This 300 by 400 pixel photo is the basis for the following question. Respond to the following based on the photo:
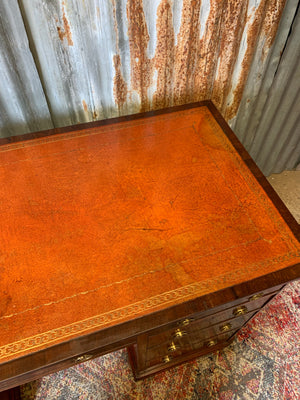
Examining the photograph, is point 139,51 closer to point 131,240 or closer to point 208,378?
point 131,240

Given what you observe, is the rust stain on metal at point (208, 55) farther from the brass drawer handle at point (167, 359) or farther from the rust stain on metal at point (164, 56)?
the brass drawer handle at point (167, 359)

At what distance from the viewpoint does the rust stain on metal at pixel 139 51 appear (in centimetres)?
112

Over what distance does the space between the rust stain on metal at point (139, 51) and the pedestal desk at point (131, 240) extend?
13 cm

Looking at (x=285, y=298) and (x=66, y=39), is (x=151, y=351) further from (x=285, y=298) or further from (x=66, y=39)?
(x=66, y=39)

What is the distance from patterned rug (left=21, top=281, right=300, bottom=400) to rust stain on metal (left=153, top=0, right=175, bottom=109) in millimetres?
1403

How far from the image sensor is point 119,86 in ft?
4.33

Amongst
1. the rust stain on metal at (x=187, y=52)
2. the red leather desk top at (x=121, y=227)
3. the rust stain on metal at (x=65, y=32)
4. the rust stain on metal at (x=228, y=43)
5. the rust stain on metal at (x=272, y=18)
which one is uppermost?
the rust stain on metal at (x=65, y=32)

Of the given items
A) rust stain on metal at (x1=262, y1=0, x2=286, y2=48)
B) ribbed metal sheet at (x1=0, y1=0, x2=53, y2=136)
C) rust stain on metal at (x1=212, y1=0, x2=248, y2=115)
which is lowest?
ribbed metal sheet at (x1=0, y1=0, x2=53, y2=136)

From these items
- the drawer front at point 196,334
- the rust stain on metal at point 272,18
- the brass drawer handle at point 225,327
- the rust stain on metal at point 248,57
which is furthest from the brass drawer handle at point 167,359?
the rust stain on metal at point 272,18

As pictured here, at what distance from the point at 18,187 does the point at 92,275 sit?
A: 1.48 ft

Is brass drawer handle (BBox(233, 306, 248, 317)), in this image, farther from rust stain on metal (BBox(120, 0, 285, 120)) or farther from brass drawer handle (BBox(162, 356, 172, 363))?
rust stain on metal (BBox(120, 0, 285, 120))

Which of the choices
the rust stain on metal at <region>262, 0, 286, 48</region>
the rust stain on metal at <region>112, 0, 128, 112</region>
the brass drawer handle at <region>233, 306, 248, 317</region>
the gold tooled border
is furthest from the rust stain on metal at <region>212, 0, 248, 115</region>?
the brass drawer handle at <region>233, 306, 248, 317</region>

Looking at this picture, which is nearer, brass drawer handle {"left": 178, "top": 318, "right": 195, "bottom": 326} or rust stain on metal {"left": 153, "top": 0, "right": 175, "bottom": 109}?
brass drawer handle {"left": 178, "top": 318, "right": 195, "bottom": 326}

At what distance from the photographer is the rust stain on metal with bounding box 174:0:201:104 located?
3.86 feet
